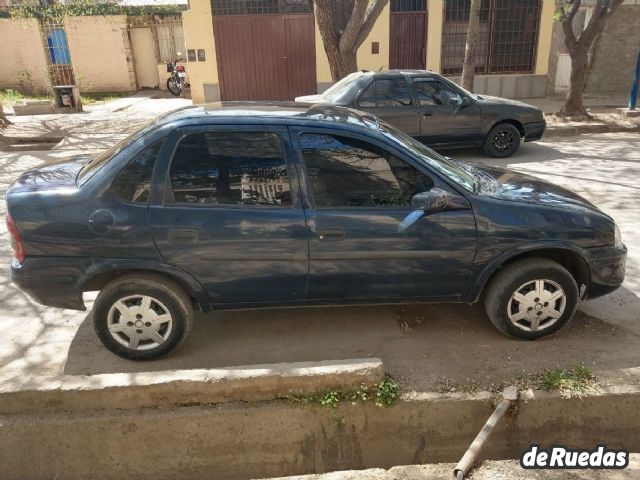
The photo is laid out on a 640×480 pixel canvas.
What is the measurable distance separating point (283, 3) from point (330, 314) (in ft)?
41.7

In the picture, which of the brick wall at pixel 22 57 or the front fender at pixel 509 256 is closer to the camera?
the front fender at pixel 509 256

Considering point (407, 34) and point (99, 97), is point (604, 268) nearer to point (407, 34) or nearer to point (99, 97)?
point (407, 34)

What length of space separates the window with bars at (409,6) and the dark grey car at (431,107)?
23.3 ft

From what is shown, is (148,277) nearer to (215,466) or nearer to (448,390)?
(215,466)

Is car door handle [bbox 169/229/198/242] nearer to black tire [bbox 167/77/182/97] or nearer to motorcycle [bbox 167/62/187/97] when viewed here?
motorcycle [bbox 167/62/187/97]

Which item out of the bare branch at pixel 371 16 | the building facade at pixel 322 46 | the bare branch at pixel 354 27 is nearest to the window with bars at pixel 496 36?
the building facade at pixel 322 46

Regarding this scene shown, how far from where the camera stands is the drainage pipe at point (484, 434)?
2564 mm

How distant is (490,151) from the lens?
891 cm

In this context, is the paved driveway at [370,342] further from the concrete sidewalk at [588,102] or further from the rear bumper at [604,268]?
the concrete sidewalk at [588,102]

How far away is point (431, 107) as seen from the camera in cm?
827

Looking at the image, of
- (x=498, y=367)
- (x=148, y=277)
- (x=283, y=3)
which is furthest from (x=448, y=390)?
(x=283, y=3)

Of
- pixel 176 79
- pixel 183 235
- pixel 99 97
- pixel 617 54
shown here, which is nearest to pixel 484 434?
pixel 183 235

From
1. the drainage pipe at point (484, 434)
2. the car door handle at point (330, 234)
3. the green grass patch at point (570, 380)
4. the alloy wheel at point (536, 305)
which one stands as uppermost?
the car door handle at point (330, 234)

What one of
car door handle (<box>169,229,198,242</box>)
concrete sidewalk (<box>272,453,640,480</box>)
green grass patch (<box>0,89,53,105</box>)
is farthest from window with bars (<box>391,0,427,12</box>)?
concrete sidewalk (<box>272,453,640,480</box>)
